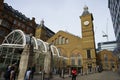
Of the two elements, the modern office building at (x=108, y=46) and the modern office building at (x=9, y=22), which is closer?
the modern office building at (x=9, y=22)

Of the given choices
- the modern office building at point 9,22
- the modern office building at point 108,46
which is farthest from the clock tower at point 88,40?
the modern office building at point 108,46

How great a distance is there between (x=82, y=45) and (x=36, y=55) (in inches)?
773

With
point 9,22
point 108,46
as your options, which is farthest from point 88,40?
point 108,46

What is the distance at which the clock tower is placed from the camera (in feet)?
121

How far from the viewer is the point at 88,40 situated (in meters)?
39.8

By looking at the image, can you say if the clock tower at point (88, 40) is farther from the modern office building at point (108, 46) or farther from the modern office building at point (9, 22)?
the modern office building at point (108, 46)

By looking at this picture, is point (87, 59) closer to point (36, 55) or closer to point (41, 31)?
point (36, 55)

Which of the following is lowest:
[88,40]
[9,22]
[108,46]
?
[88,40]

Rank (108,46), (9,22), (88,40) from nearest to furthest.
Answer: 1. (88,40)
2. (9,22)
3. (108,46)

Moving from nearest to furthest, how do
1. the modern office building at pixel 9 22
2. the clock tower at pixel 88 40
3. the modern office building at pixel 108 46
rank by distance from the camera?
the modern office building at pixel 9 22, the clock tower at pixel 88 40, the modern office building at pixel 108 46

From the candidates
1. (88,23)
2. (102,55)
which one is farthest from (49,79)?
(102,55)

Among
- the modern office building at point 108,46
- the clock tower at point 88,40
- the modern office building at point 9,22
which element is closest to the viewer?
the modern office building at point 9,22

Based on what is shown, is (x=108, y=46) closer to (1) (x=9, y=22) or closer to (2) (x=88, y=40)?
(2) (x=88, y=40)

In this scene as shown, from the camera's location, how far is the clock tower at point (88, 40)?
36875 mm
